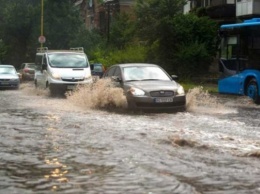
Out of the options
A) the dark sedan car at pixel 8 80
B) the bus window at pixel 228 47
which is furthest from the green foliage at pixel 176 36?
the bus window at pixel 228 47

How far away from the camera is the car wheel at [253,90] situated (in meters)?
20.7

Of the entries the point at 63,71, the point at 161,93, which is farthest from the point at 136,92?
the point at 63,71

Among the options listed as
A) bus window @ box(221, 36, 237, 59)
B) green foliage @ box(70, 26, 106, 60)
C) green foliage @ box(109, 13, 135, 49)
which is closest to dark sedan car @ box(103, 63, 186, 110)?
bus window @ box(221, 36, 237, 59)

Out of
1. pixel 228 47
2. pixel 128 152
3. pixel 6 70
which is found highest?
pixel 228 47

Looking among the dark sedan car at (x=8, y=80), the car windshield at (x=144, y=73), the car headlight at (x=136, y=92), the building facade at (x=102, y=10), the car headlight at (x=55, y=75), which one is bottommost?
the dark sedan car at (x=8, y=80)

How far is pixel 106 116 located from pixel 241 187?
8404 millimetres

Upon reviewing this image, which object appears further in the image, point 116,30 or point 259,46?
point 116,30

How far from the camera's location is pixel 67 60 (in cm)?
2364

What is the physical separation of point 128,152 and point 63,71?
44.2 feet

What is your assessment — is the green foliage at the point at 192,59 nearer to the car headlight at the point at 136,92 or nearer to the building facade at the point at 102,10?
the car headlight at the point at 136,92

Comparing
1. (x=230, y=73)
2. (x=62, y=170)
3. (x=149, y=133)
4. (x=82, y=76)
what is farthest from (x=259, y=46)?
(x=62, y=170)

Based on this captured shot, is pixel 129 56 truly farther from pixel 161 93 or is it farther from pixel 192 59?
pixel 161 93

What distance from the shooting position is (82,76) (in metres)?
22.6

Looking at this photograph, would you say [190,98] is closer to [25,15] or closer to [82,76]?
[82,76]
